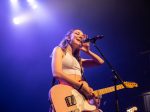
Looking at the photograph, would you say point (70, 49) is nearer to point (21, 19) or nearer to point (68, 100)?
point (68, 100)

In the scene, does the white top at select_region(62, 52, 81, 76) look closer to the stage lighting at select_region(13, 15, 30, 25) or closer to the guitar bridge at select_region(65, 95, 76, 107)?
the guitar bridge at select_region(65, 95, 76, 107)

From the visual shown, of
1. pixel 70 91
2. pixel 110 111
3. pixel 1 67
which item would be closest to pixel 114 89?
pixel 70 91

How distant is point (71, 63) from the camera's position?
11.1ft

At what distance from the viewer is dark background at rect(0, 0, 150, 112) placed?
6.03 metres

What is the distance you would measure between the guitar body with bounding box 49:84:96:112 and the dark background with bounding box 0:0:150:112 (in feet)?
10.5

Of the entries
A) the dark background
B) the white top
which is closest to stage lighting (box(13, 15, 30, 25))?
the dark background

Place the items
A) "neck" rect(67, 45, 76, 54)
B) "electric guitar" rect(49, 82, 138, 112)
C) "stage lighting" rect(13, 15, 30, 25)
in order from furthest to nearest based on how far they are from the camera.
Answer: "stage lighting" rect(13, 15, 30, 25) → "neck" rect(67, 45, 76, 54) → "electric guitar" rect(49, 82, 138, 112)

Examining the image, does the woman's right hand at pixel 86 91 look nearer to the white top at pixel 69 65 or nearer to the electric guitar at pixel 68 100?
the electric guitar at pixel 68 100

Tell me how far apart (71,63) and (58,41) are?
115 inches

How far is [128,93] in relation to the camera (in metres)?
6.34

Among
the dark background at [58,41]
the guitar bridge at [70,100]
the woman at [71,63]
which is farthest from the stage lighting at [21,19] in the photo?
the guitar bridge at [70,100]

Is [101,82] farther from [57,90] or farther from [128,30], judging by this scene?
[57,90]

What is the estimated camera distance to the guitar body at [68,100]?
287cm

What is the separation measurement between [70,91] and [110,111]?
3.43 meters
